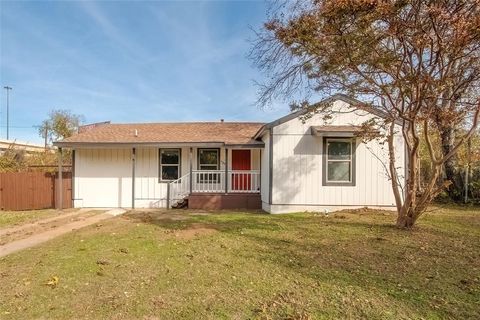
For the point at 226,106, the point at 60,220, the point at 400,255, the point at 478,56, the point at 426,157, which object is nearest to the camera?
the point at 400,255

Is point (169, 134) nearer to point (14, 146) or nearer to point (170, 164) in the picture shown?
point (170, 164)

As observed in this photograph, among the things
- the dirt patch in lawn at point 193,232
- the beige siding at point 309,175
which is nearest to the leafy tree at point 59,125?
the beige siding at point 309,175

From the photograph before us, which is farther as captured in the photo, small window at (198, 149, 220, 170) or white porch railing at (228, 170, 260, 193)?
small window at (198, 149, 220, 170)

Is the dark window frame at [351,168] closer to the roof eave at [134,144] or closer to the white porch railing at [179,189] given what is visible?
the roof eave at [134,144]

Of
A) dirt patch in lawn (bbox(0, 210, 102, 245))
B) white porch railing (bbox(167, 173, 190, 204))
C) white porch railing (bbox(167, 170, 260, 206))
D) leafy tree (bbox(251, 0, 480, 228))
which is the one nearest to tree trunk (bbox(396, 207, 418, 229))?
leafy tree (bbox(251, 0, 480, 228))

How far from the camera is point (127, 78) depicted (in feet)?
65.4

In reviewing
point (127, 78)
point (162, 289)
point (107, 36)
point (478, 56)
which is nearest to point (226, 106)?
point (127, 78)

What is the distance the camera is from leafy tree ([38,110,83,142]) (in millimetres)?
32406

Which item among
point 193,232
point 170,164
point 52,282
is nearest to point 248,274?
point 52,282

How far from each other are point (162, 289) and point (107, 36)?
489 inches

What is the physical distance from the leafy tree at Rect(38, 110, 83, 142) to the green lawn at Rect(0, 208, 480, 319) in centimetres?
2694

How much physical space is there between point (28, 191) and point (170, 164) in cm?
593

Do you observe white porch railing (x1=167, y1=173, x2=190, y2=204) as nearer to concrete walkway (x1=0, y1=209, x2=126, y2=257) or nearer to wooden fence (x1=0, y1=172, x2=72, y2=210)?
concrete walkway (x1=0, y1=209, x2=126, y2=257)

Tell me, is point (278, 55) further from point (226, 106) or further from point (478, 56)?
point (226, 106)
